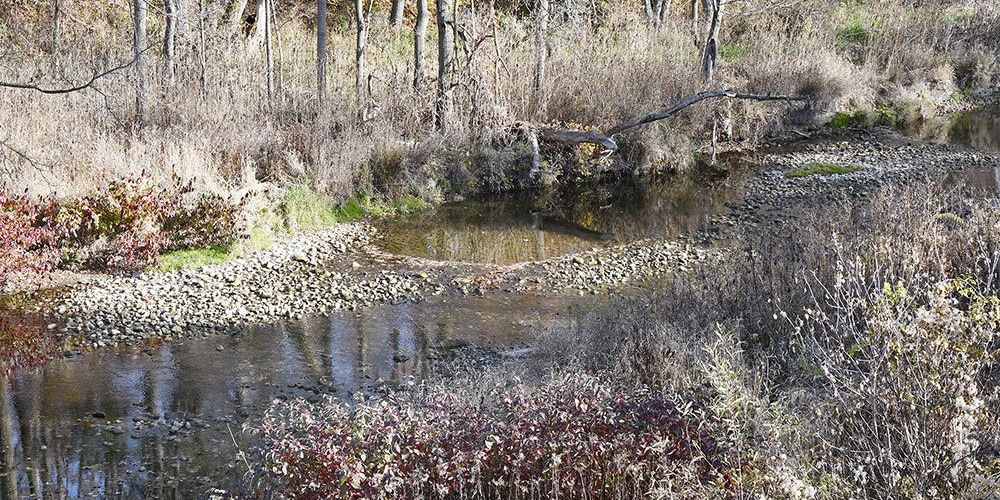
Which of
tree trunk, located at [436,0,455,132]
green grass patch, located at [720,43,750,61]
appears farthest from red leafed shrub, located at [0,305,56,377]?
green grass patch, located at [720,43,750,61]

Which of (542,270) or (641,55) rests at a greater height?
(641,55)

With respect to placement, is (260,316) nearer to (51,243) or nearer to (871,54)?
(51,243)

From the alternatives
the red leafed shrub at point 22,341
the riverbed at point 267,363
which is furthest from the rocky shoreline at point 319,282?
the red leafed shrub at point 22,341

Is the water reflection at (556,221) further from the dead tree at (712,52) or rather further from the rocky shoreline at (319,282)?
the dead tree at (712,52)

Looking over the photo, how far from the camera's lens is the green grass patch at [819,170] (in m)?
18.5

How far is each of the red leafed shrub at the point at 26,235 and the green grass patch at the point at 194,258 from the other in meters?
1.24

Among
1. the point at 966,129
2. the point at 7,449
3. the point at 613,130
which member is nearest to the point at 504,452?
the point at 7,449

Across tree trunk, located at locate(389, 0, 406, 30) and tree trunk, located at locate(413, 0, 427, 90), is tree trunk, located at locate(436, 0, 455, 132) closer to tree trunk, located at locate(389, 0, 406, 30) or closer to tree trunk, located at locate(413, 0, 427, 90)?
tree trunk, located at locate(413, 0, 427, 90)

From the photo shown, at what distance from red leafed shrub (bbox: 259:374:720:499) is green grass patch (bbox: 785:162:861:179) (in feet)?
45.5

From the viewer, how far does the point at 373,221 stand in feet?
50.0

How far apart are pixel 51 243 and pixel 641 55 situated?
12491mm

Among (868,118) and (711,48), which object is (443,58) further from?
(868,118)

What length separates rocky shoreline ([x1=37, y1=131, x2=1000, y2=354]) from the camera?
10.4 m

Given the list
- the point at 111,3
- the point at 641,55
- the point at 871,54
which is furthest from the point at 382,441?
the point at 871,54
